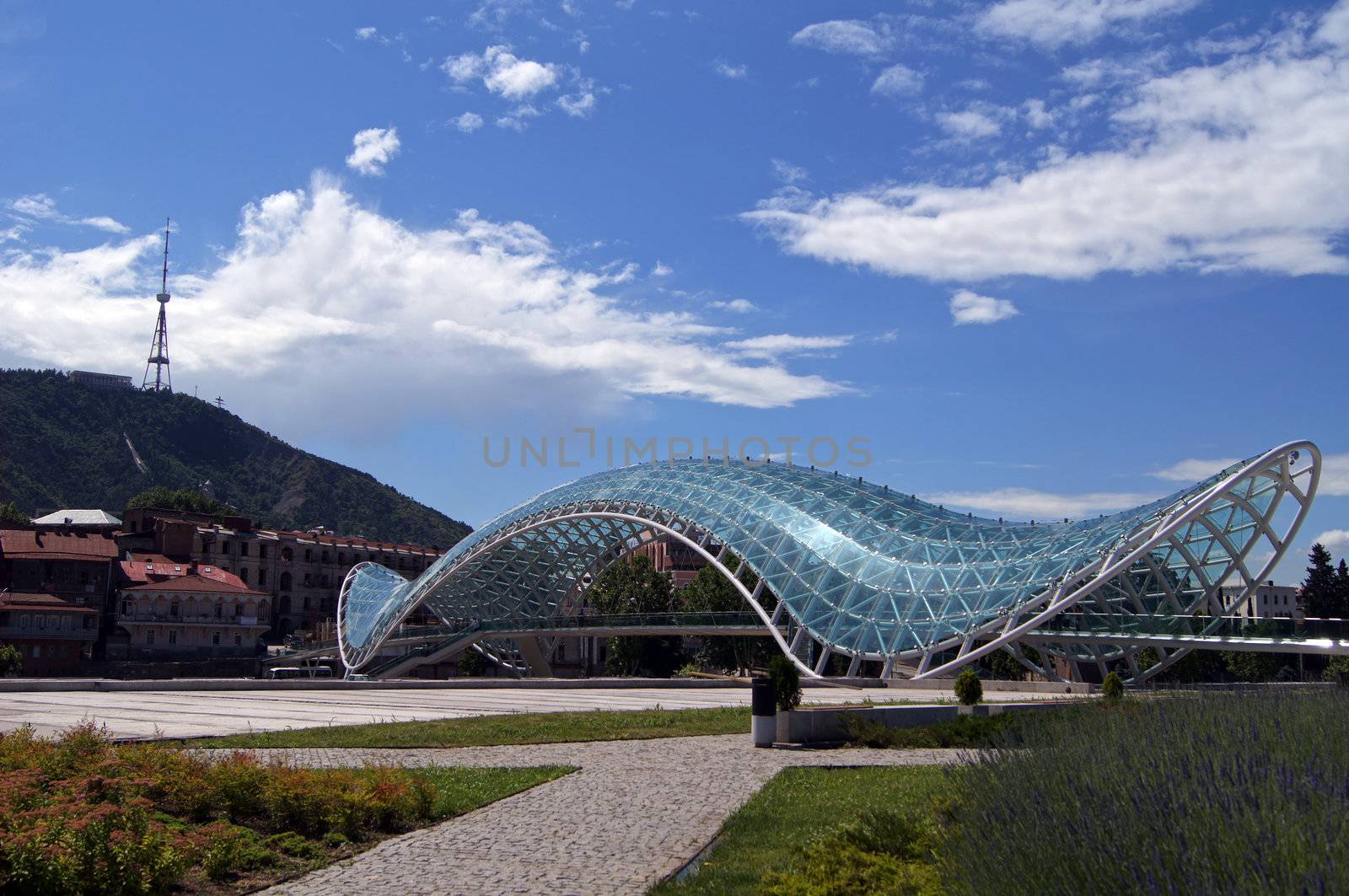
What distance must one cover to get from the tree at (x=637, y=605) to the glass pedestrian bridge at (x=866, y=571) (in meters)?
4.85

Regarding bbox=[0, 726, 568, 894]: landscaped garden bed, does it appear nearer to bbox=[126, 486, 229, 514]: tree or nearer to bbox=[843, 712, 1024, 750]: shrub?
bbox=[843, 712, 1024, 750]: shrub

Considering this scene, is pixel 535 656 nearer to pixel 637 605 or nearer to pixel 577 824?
pixel 637 605

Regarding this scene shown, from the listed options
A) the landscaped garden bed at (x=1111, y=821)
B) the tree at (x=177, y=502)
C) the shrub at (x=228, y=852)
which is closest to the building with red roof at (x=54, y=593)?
the tree at (x=177, y=502)

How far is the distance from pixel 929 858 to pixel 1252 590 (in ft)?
137

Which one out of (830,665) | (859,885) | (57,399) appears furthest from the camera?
(57,399)

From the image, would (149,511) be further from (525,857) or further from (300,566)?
(525,857)

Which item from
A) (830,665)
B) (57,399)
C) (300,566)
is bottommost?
(830,665)

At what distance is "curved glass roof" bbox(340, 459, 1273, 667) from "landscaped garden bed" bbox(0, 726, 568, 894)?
34.1 meters

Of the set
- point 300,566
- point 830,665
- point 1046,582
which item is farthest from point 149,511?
point 1046,582

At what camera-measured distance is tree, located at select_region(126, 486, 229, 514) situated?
443ft

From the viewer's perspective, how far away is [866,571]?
54.9 metres

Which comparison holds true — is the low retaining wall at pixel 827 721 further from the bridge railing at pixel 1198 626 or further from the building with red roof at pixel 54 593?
the building with red roof at pixel 54 593

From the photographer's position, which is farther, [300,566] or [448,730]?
[300,566]

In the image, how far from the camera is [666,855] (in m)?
11.3
